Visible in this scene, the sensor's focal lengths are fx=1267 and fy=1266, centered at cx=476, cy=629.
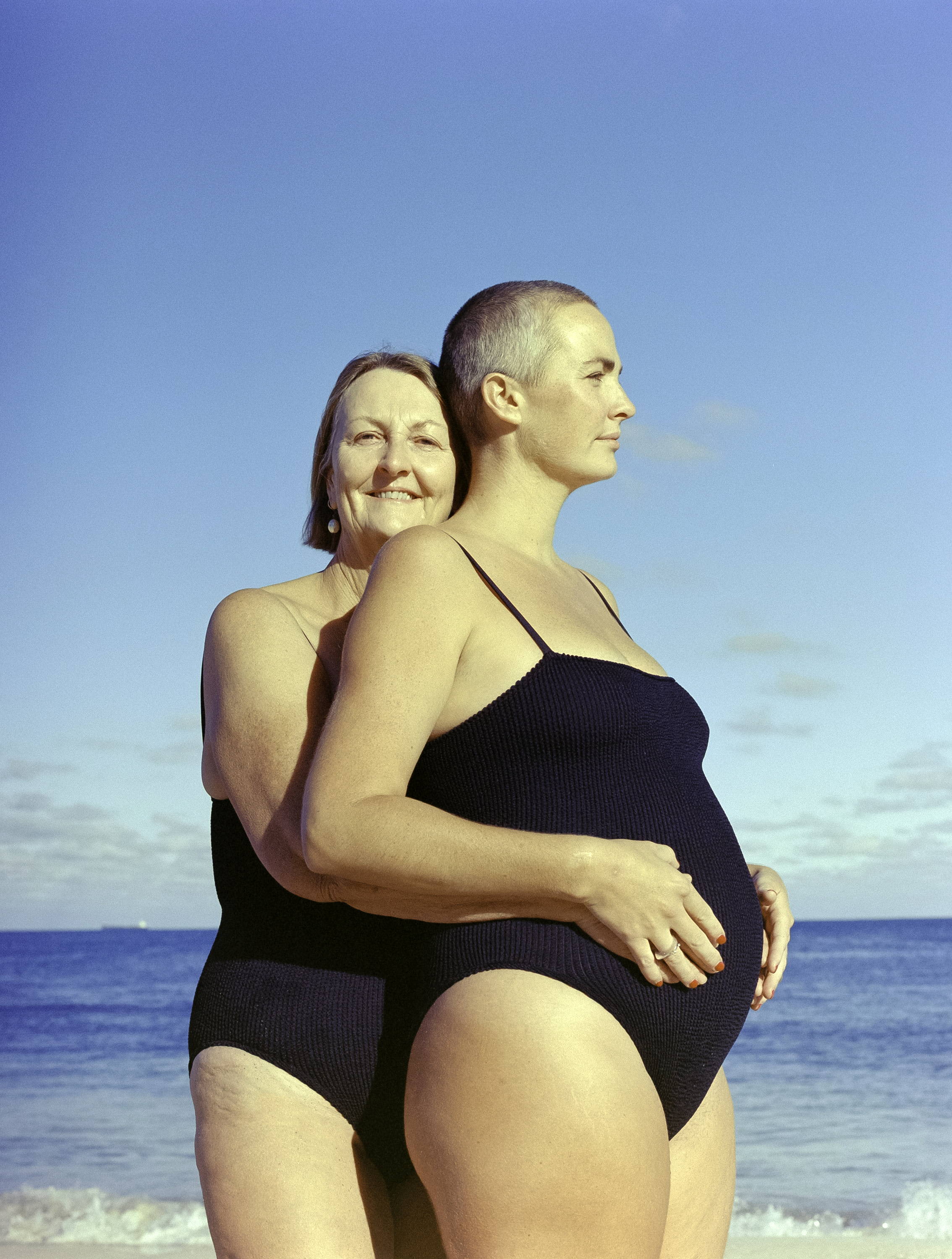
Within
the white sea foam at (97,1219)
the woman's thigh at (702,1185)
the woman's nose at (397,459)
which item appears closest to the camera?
the woman's thigh at (702,1185)

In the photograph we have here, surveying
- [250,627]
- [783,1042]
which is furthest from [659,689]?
[783,1042]

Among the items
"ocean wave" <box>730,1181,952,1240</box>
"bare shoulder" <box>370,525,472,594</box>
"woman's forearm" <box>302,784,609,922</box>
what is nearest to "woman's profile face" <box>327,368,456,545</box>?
"bare shoulder" <box>370,525,472,594</box>

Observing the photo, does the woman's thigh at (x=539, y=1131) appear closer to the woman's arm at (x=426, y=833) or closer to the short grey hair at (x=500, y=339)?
the woman's arm at (x=426, y=833)

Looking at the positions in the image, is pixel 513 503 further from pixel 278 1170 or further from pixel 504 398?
pixel 278 1170

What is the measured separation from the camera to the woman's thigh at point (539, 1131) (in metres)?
1.64

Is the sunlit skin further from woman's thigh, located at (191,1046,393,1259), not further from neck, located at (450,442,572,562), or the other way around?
woman's thigh, located at (191,1046,393,1259)

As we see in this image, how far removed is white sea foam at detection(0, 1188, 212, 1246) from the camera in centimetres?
1052

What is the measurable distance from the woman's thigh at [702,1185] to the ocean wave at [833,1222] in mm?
9314

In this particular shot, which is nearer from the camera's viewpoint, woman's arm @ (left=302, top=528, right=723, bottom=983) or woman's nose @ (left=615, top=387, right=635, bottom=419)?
woman's arm @ (left=302, top=528, right=723, bottom=983)

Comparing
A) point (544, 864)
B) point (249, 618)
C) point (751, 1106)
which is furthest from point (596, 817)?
point (751, 1106)

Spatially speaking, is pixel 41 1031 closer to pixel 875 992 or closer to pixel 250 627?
pixel 875 992

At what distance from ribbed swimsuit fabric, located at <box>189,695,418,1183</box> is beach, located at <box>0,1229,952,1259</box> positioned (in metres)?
6.11

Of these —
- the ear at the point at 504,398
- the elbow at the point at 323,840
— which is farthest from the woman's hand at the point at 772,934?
the ear at the point at 504,398

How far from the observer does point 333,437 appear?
2592 millimetres
